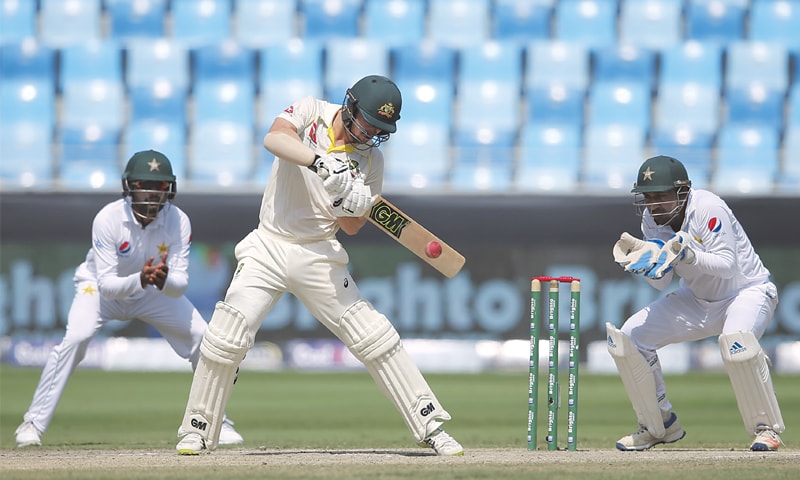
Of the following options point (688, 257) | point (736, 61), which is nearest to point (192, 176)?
point (736, 61)

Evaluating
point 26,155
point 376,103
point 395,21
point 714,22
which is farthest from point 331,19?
point 376,103

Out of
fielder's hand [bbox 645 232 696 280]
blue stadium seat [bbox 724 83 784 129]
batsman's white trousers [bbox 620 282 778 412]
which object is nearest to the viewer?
fielder's hand [bbox 645 232 696 280]

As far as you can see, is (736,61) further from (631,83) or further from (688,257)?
(688,257)

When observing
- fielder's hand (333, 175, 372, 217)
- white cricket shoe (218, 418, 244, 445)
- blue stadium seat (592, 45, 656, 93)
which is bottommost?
white cricket shoe (218, 418, 244, 445)

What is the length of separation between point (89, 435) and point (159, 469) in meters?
2.90

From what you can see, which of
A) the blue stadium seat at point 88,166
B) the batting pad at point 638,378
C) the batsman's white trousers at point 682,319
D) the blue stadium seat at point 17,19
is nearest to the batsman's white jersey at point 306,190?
the batting pad at point 638,378

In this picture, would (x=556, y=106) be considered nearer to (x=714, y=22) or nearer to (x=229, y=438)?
(x=714, y=22)

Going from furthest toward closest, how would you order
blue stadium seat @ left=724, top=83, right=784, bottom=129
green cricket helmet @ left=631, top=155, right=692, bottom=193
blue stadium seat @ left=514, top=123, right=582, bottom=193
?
→ blue stadium seat @ left=724, top=83, right=784, bottom=129, blue stadium seat @ left=514, top=123, right=582, bottom=193, green cricket helmet @ left=631, top=155, right=692, bottom=193

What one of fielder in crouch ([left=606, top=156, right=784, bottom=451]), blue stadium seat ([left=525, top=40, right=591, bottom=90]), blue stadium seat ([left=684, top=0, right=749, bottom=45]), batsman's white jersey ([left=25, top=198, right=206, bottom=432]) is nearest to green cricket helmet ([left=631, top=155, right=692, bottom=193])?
fielder in crouch ([left=606, top=156, right=784, bottom=451])

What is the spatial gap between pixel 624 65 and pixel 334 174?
10.1m

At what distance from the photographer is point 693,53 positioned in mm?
14609

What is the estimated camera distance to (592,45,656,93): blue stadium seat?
14602mm

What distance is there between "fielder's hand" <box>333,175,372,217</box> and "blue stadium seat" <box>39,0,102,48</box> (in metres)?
10.7

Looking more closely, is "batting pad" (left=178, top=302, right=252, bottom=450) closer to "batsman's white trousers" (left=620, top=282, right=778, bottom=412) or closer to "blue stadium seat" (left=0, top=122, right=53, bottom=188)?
"batsman's white trousers" (left=620, top=282, right=778, bottom=412)
